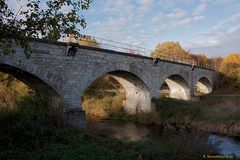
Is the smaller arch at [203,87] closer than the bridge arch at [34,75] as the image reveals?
No

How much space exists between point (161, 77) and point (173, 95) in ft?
33.4

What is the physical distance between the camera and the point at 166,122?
2403cm

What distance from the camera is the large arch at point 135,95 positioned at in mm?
26959

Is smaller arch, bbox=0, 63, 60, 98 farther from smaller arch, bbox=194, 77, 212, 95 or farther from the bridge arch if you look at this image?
smaller arch, bbox=194, 77, 212, 95

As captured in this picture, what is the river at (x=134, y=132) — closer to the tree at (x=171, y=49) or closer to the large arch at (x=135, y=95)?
the large arch at (x=135, y=95)

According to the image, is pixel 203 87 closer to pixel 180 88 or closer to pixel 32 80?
pixel 180 88

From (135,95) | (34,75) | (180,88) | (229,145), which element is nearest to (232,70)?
(180,88)

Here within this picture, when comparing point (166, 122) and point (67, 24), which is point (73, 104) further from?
point (67, 24)

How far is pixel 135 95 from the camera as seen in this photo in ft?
93.0

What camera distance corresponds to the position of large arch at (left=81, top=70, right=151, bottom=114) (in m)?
27.0

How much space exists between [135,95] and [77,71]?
11.5 m

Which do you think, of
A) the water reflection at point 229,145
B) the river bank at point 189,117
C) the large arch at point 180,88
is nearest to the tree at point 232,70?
the large arch at point 180,88

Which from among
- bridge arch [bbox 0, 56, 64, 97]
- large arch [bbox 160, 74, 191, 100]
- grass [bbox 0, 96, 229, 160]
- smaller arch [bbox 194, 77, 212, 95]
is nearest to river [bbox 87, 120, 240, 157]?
bridge arch [bbox 0, 56, 64, 97]

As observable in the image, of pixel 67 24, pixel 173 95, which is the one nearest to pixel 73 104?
pixel 67 24
